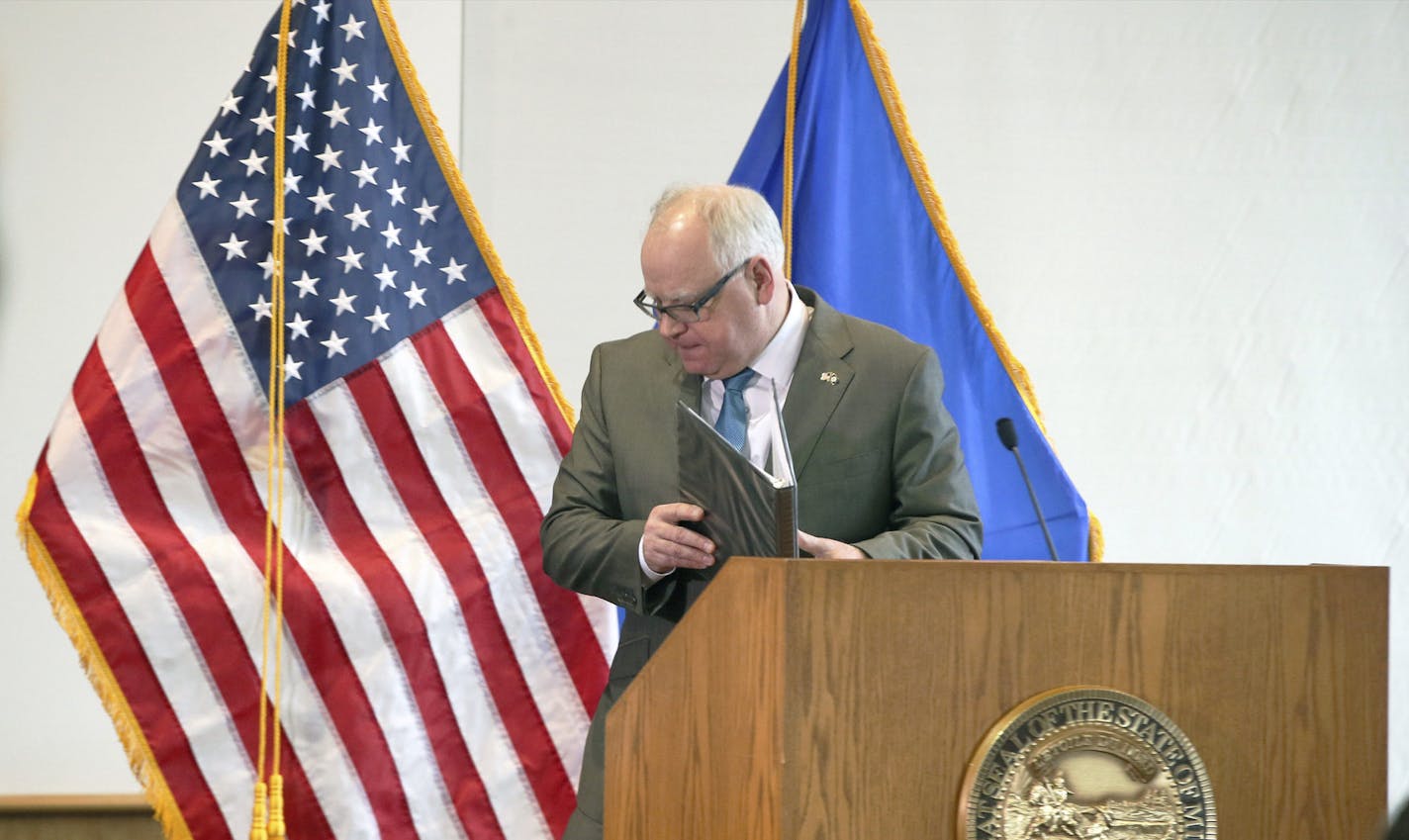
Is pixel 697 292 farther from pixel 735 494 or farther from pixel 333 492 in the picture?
pixel 333 492

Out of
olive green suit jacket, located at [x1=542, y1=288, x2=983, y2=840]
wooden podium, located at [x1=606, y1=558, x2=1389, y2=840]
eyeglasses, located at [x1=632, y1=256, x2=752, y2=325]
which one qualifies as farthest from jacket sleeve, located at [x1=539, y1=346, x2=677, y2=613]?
wooden podium, located at [x1=606, y1=558, x2=1389, y2=840]

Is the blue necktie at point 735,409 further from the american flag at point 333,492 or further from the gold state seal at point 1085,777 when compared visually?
the gold state seal at point 1085,777

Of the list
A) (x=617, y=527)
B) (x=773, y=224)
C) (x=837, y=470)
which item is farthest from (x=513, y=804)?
(x=773, y=224)

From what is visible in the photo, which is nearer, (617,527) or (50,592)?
(617,527)

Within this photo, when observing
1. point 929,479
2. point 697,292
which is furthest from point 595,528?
point 929,479

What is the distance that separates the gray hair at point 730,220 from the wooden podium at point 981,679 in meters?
0.75

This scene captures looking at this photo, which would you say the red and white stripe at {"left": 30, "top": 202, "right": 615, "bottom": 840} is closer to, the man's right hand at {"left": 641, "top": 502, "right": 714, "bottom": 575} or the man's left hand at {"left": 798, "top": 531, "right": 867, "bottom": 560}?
the man's right hand at {"left": 641, "top": 502, "right": 714, "bottom": 575}

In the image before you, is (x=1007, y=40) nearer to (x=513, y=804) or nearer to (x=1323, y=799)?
(x=513, y=804)

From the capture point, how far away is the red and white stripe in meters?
2.38

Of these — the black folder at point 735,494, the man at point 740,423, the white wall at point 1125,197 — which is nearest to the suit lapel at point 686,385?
the man at point 740,423

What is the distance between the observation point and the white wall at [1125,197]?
336cm

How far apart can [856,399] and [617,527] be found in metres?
0.40

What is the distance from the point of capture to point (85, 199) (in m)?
3.12

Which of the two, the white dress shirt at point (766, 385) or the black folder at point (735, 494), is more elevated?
the white dress shirt at point (766, 385)
